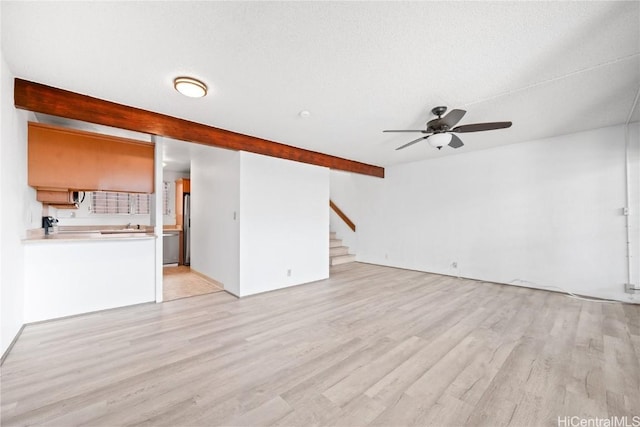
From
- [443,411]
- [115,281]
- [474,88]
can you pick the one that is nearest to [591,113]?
[474,88]

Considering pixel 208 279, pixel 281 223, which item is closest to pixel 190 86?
pixel 281 223

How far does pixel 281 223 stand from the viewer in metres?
4.55

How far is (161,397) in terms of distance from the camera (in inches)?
67.3

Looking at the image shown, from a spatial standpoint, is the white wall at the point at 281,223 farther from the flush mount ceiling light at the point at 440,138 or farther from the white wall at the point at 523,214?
the flush mount ceiling light at the point at 440,138

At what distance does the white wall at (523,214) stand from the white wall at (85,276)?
5.26 meters

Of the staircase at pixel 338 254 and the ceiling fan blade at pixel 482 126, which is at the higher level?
the ceiling fan blade at pixel 482 126

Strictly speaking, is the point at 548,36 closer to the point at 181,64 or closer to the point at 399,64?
the point at 399,64

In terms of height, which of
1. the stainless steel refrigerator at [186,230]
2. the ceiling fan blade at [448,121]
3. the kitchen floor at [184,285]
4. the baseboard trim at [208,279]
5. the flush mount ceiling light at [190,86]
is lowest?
the kitchen floor at [184,285]

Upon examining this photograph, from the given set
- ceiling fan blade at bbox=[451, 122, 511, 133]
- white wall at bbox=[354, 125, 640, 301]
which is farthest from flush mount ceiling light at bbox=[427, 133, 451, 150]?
white wall at bbox=[354, 125, 640, 301]

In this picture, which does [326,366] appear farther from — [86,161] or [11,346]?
[86,161]

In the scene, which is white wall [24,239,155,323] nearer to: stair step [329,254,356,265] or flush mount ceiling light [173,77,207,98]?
flush mount ceiling light [173,77,207,98]

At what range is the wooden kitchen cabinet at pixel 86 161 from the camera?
3.01 metres

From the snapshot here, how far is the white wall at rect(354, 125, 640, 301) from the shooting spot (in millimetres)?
3891

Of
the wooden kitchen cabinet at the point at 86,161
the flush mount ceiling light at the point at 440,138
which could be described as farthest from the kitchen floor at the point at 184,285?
the flush mount ceiling light at the point at 440,138
